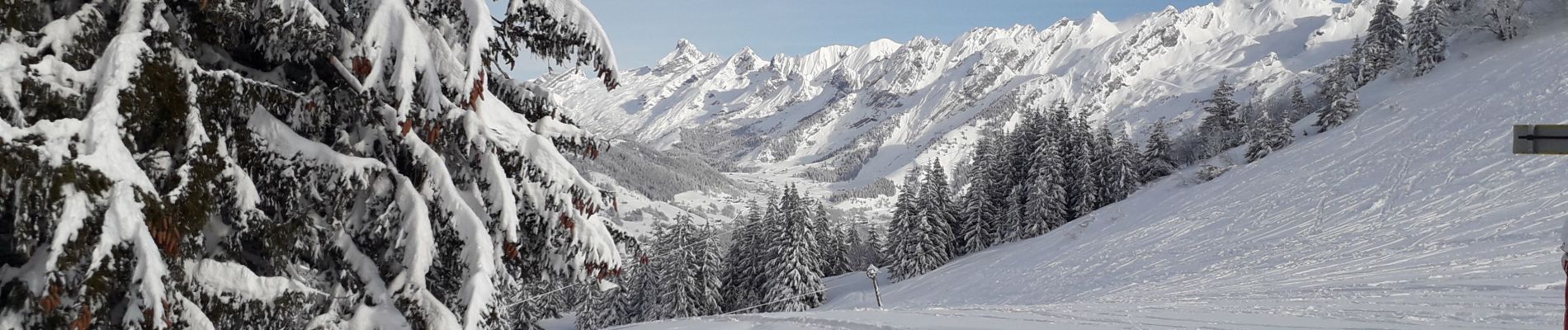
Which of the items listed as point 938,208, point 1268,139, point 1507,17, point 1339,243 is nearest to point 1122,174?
point 1268,139

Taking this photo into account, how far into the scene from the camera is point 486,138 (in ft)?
16.5

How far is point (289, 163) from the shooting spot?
4730 mm

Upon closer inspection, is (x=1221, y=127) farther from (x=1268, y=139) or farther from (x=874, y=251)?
(x=874, y=251)

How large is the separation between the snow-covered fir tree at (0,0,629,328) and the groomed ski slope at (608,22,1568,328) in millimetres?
5744

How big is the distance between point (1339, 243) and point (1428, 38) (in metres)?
36.7

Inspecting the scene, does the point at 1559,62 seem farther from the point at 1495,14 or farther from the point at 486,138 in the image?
the point at 486,138

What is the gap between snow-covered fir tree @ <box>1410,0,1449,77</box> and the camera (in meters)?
51.0

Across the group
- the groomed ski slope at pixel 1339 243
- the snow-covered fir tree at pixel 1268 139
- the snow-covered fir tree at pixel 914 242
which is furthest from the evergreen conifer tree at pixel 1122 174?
the snow-covered fir tree at pixel 914 242

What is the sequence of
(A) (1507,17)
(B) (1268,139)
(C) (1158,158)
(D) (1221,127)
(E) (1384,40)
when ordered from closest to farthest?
(B) (1268,139), (A) (1507,17), (C) (1158,158), (E) (1384,40), (D) (1221,127)

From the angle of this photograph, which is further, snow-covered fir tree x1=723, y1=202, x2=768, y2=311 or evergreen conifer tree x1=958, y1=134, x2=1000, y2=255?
evergreen conifer tree x1=958, y1=134, x2=1000, y2=255

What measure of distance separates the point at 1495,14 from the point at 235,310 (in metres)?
67.3

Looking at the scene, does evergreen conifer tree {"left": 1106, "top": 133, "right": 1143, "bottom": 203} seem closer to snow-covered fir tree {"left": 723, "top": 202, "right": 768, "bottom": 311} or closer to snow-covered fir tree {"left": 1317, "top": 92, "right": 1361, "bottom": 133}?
snow-covered fir tree {"left": 1317, "top": 92, "right": 1361, "bottom": 133}

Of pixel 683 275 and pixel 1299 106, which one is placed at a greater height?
pixel 1299 106

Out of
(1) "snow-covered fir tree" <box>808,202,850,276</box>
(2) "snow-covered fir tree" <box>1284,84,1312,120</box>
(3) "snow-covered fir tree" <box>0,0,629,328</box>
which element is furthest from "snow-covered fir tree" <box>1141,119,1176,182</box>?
(3) "snow-covered fir tree" <box>0,0,629,328</box>
